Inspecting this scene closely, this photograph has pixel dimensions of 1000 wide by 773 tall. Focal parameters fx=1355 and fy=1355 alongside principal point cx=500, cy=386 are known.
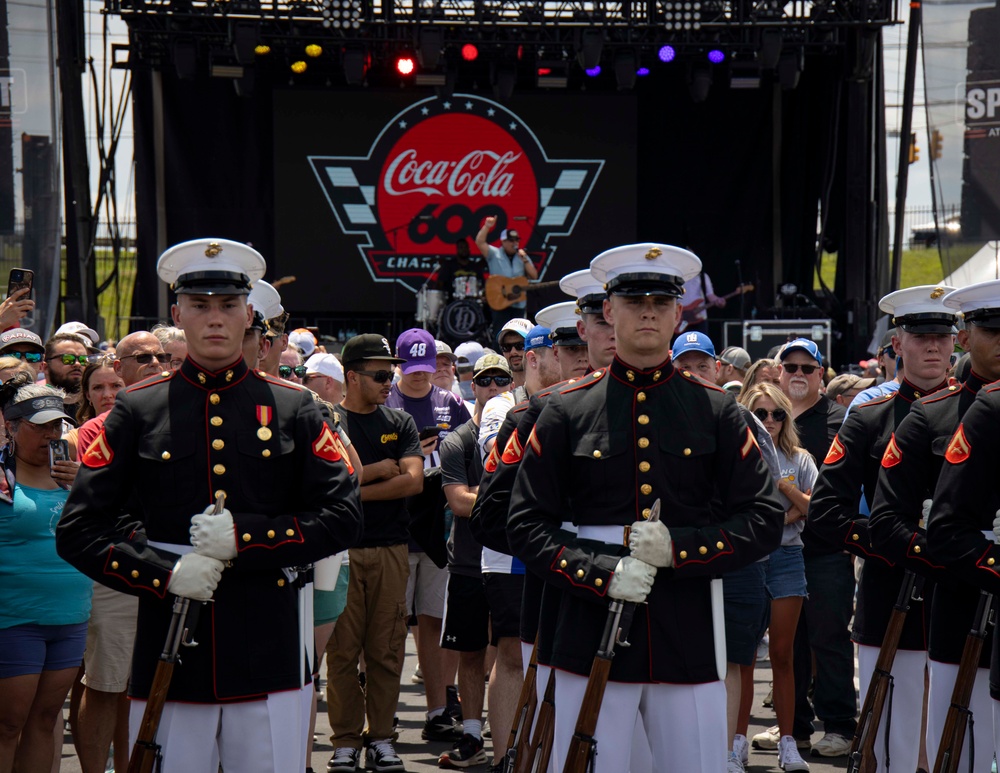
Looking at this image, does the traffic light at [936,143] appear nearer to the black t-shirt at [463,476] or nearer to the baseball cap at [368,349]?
the black t-shirt at [463,476]

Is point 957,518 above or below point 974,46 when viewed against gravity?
below

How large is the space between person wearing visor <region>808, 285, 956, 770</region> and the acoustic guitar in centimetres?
1108

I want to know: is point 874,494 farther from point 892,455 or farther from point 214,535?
point 214,535

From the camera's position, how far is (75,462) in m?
4.86

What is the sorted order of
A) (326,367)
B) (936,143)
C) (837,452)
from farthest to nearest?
(936,143), (326,367), (837,452)

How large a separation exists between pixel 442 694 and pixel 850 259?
1090 cm

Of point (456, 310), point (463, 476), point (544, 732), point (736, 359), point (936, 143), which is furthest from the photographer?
point (456, 310)

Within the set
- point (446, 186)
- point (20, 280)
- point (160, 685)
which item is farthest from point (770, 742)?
point (446, 186)

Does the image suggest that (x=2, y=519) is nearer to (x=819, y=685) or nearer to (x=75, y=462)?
(x=75, y=462)

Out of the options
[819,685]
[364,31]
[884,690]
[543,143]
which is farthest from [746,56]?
[884,690]

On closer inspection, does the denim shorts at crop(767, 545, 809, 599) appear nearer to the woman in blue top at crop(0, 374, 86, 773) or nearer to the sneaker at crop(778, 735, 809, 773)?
the sneaker at crop(778, 735, 809, 773)

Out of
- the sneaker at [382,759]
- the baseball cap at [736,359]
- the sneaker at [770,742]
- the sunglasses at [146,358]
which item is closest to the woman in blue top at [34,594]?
the sunglasses at [146,358]

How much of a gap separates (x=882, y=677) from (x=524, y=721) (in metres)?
1.26

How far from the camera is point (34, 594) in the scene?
188 inches
